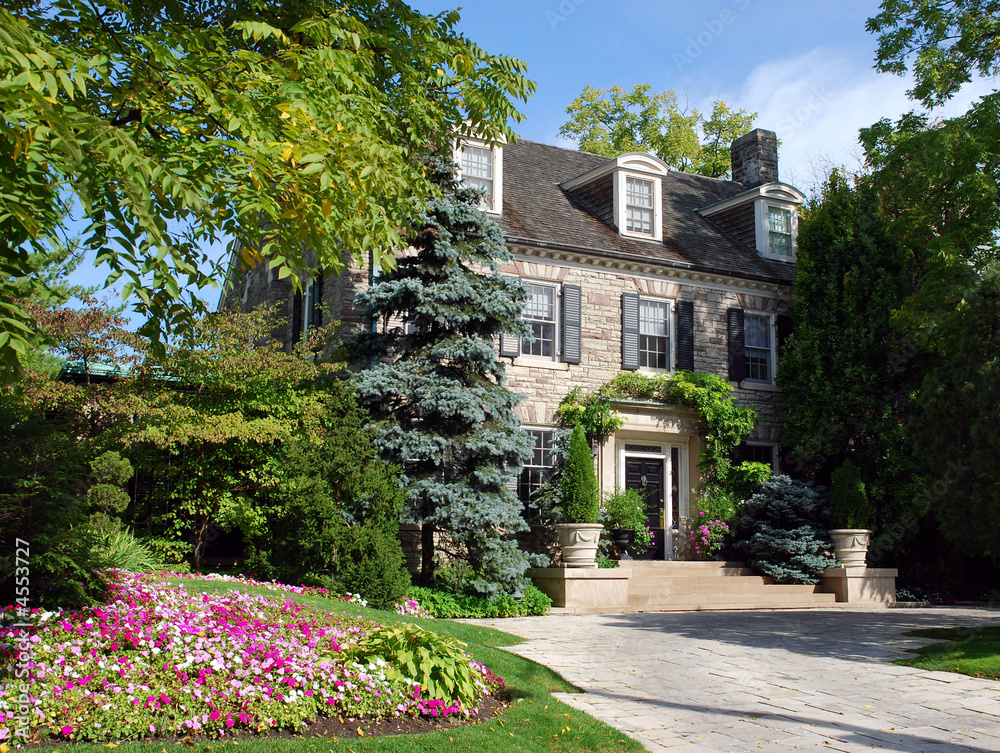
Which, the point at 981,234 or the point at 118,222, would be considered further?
the point at 981,234

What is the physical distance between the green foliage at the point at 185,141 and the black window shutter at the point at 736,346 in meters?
11.1

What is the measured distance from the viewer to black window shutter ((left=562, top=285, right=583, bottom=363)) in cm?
1570

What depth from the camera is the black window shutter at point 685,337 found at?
55.2ft

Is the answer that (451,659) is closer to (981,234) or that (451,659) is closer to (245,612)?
(245,612)

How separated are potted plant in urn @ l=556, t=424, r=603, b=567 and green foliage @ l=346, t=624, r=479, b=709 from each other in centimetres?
696

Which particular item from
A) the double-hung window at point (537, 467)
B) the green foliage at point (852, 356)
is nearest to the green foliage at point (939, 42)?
the green foliage at point (852, 356)

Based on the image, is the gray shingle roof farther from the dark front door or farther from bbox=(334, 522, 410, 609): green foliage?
bbox=(334, 522, 410, 609): green foliage

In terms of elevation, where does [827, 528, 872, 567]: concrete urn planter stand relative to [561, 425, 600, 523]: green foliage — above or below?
below

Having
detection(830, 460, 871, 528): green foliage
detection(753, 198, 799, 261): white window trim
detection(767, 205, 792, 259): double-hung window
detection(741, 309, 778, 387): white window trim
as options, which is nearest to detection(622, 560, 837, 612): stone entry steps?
detection(830, 460, 871, 528): green foliage

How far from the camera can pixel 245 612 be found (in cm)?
705

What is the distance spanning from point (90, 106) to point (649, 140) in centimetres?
2649

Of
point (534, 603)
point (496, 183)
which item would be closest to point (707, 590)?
point (534, 603)

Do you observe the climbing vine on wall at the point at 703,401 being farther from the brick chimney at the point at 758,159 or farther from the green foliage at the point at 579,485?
the brick chimney at the point at 758,159

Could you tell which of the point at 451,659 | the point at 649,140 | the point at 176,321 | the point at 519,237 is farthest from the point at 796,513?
the point at 649,140
